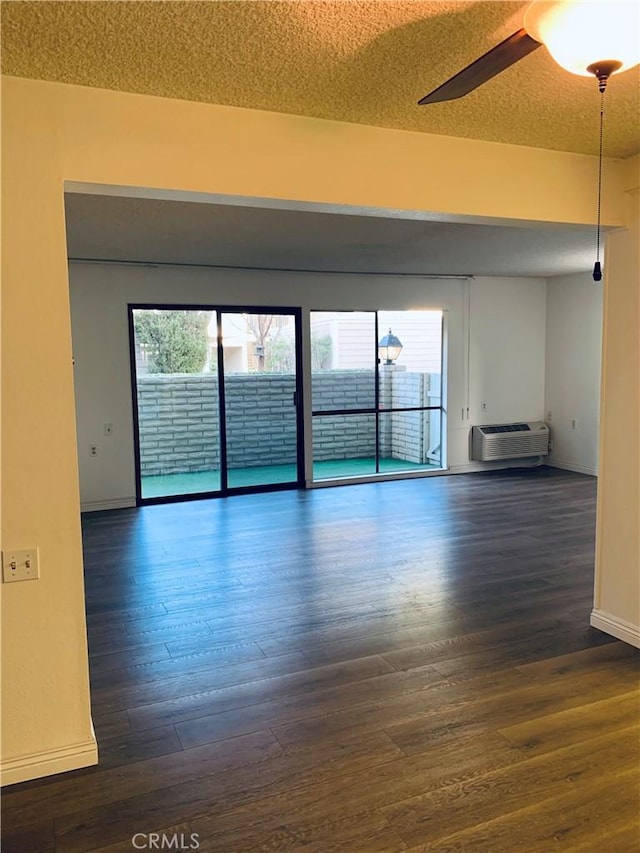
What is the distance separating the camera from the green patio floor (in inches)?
255

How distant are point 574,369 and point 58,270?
7.04 m

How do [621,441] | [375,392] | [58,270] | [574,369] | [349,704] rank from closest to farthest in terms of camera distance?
[58,270], [349,704], [621,441], [375,392], [574,369]

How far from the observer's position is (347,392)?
7270 millimetres

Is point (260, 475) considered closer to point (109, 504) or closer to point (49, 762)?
point (109, 504)

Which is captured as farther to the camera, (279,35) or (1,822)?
(1,822)

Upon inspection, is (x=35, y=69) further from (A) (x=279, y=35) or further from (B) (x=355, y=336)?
(B) (x=355, y=336)

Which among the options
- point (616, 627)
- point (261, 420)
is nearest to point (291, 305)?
point (261, 420)

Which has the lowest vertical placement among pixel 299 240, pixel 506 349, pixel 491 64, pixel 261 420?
pixel 261 420

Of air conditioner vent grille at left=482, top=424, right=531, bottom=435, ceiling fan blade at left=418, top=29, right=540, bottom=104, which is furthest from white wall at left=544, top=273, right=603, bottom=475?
ceiling fan blade at left=418, top=29, right=540, bottom=104

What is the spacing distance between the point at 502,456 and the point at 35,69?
22.5 ft

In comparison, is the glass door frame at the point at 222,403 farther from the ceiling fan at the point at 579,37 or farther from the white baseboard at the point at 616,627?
the ceiling fan at the point at 579,37

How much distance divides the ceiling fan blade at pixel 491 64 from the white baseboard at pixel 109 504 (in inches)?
208

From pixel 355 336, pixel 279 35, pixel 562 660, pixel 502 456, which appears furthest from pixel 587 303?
pixel 279 35

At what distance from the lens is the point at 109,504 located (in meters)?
6.19
